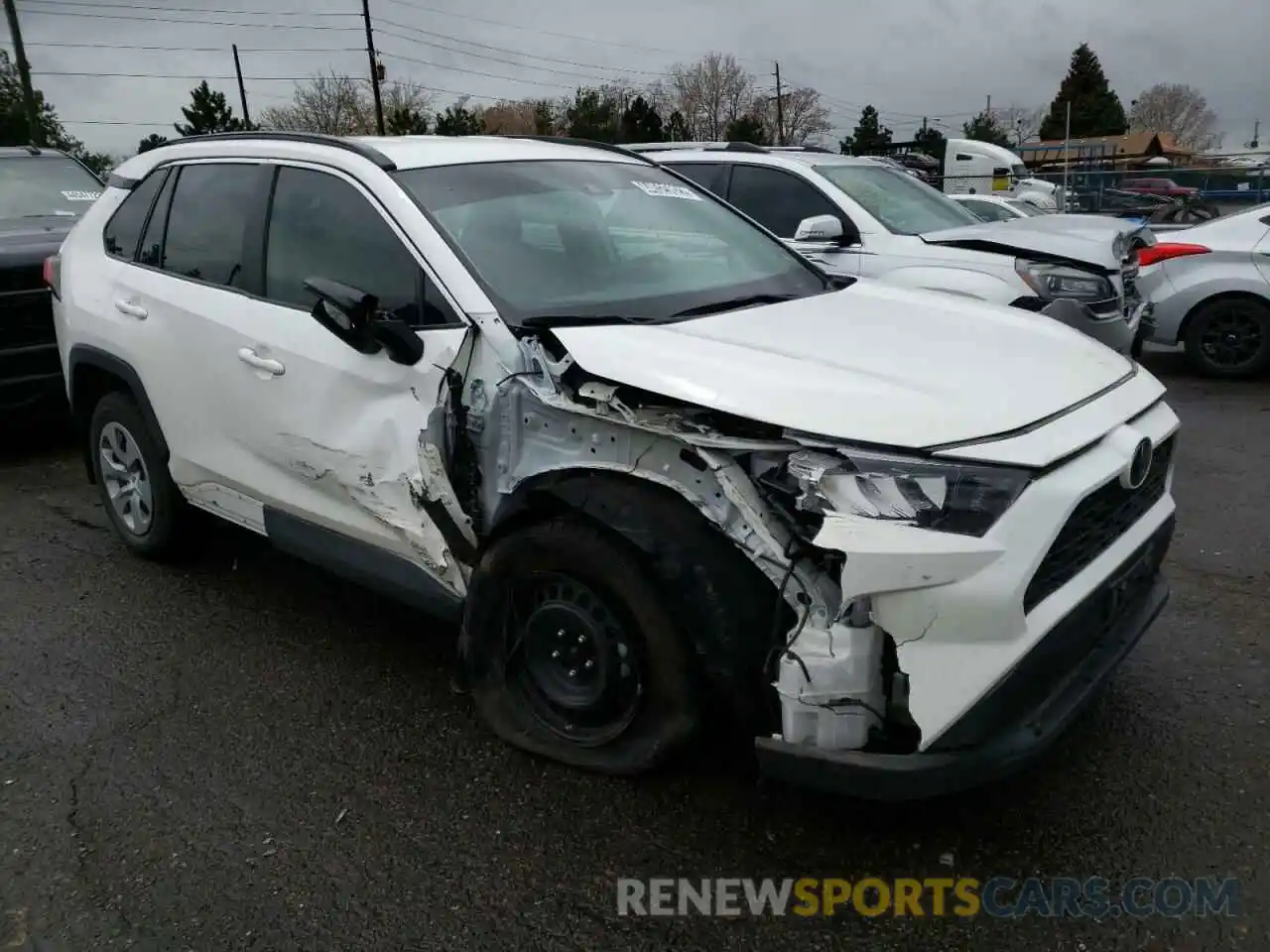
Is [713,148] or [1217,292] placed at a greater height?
[713,148]

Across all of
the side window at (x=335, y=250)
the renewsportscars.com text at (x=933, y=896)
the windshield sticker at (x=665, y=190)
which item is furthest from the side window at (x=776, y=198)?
the renewsportscars.com text at (x=933, y=896)

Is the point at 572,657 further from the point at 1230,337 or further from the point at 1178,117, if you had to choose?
the point at 1178,117

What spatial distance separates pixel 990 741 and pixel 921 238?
5.28 m

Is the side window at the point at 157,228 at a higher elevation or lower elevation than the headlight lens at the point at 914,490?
higher

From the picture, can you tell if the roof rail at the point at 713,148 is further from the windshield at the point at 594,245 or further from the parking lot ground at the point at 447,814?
the parking lot ground at the point at 447,814

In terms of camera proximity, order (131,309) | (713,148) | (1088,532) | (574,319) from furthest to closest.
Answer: (713,148) < (131,309) < (574,319) < (1088,532)

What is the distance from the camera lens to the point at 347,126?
→ 190 ft

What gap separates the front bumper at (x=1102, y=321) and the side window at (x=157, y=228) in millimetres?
4595

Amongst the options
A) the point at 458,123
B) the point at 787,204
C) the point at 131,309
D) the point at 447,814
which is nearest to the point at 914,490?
the point at 447,814

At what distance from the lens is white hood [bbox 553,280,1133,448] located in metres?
2.52

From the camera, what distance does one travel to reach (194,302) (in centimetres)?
409

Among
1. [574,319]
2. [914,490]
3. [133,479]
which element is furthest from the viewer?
[133,479]

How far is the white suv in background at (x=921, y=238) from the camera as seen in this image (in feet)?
22.2

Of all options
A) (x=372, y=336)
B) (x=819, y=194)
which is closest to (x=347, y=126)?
(x=819, y=194)
